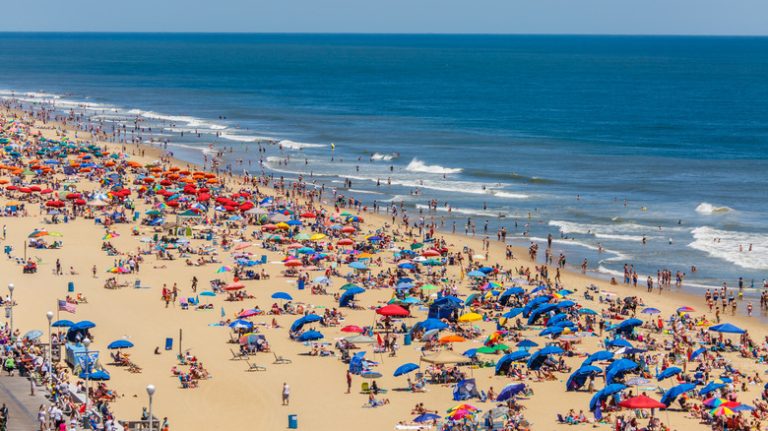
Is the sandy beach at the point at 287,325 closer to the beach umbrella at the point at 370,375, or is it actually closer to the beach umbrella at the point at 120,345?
the beach umbrella at the point at 370,375

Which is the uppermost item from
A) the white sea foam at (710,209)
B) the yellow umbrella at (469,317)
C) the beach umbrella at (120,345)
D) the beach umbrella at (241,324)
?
the white sea foam at (710,209)

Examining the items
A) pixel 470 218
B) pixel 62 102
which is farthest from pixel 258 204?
pixel 62 102

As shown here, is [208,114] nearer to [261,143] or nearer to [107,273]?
[261,143]

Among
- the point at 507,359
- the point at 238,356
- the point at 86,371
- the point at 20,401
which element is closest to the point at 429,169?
the point at 238,356

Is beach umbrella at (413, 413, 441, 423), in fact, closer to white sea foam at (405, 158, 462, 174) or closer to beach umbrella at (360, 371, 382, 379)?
beach umbrella at (360, 371, 382, 379)

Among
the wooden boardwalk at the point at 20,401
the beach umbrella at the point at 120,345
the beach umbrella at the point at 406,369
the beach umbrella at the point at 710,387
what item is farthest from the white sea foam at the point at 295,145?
the wooden boardwalk at the point at 20,401

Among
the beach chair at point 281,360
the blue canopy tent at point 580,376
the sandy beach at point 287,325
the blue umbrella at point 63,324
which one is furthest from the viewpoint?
the beach chair at point 281,360
